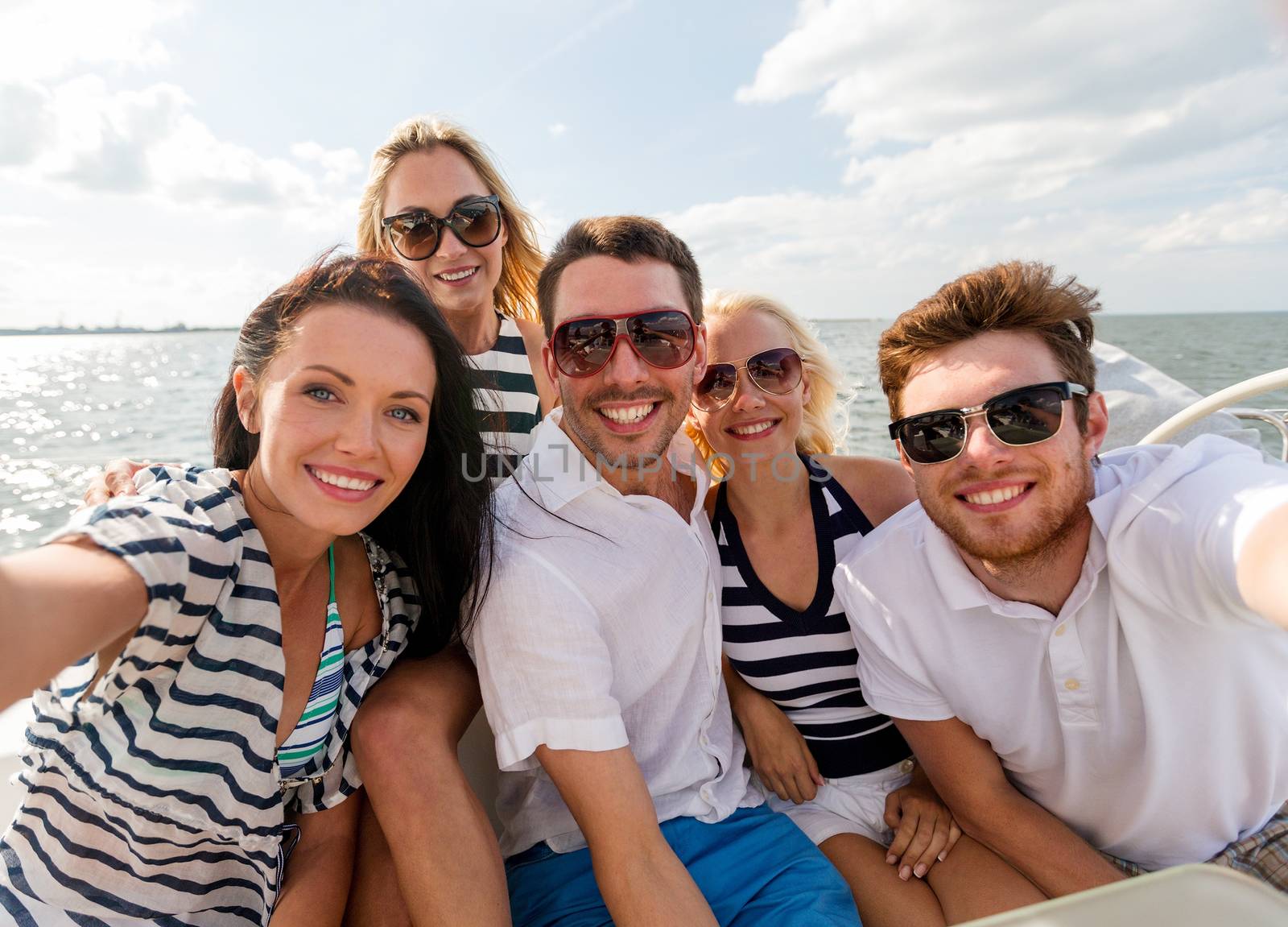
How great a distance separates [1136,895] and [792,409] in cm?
181

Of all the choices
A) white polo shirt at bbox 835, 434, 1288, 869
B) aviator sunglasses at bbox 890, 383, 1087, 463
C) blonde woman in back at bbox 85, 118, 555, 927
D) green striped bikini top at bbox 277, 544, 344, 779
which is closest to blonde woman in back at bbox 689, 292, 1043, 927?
white polo shirt at bbox 835, 434, 1288, 869

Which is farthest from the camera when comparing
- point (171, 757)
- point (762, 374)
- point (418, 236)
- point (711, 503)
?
point (418, 236)

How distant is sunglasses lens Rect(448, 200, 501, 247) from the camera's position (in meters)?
3.48

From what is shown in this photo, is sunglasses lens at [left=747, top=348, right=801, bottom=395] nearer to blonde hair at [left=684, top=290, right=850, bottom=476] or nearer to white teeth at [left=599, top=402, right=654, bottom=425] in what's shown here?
blonde hair at [left=684, top=290, right=850, bottom=476]

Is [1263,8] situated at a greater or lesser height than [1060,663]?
greater

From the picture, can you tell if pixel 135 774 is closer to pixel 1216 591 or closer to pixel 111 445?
pixel 1216 591

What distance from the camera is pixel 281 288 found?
6.43 feet

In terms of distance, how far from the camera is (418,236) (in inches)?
136

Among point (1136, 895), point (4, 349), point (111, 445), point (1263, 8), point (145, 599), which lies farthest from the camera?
point (4, 349)

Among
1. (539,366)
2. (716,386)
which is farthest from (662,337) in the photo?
(539,366)

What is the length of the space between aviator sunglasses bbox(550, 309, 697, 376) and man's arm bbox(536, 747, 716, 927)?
102 cm

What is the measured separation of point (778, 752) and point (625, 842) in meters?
0.70

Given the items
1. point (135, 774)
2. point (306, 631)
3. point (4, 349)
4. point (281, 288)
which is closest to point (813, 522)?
point (306, 631)

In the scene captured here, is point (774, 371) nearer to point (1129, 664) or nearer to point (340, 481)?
point (1129, 664)
